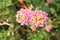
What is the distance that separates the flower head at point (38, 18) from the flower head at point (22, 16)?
43 mm

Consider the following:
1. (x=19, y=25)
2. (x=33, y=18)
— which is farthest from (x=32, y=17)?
(x=19, y=25)

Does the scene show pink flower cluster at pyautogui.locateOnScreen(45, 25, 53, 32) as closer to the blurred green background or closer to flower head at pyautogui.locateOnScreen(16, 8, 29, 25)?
the blurred green background

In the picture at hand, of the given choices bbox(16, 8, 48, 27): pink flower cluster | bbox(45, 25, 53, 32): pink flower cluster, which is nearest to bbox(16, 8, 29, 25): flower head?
bbox(16, 8, 48, 27): pink flower cluster

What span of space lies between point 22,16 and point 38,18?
5.1 inches

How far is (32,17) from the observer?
1890 mm

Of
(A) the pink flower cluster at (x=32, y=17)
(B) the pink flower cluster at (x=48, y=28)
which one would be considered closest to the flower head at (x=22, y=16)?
(A) the pink flower cluster at (x=32, y=17)

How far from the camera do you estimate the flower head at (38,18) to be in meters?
1.88

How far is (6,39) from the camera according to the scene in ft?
6.36

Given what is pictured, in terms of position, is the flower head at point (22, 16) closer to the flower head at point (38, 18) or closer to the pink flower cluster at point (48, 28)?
the flower head at point (38, 18)

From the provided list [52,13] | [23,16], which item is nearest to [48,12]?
[52,13]

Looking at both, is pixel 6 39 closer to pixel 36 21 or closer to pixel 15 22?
pixel 15 22

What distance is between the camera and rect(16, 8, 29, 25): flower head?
1.91 m

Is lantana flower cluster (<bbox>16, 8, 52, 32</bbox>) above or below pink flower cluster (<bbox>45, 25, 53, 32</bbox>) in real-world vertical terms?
above

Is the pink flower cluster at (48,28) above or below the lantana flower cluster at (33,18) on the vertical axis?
below
